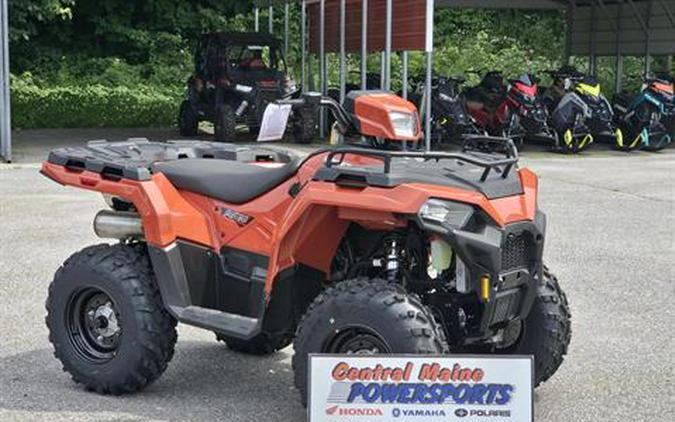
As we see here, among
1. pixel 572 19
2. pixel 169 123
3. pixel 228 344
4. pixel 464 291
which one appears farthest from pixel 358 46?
pixel 464 291

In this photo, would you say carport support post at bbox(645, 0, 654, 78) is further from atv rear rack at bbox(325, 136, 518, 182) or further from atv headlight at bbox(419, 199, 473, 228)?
atv headlight at bbox(419, 199, 473, 228)

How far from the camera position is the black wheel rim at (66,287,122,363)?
521 centimetres

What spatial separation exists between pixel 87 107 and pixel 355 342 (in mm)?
19375

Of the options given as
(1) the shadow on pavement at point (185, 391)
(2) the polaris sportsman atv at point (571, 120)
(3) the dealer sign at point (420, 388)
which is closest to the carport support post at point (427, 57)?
(2) the polaris sportsman atv at point (571, 120)

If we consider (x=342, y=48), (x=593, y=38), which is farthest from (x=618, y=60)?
(x=342, y=48)

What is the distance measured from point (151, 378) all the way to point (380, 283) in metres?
1.28

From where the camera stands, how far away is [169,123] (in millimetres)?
23484

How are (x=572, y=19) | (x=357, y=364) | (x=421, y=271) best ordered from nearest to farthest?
(x=357, y=364) < (x=421, y=271) < (x=572, y=19)

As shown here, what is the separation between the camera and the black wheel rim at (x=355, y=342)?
14.6 feet

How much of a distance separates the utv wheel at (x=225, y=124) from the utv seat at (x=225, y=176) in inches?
507

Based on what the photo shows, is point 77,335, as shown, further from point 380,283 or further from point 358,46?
point 358,46

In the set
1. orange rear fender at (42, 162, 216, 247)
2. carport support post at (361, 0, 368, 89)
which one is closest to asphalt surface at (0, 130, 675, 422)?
orange rear fender at (42, 162, 216, 247)

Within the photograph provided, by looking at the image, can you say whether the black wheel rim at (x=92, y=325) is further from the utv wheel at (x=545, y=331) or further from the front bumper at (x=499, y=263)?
the utv wheel at (x=545, y=331)

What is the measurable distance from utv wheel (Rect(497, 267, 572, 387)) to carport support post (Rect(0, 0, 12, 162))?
11.7 m
